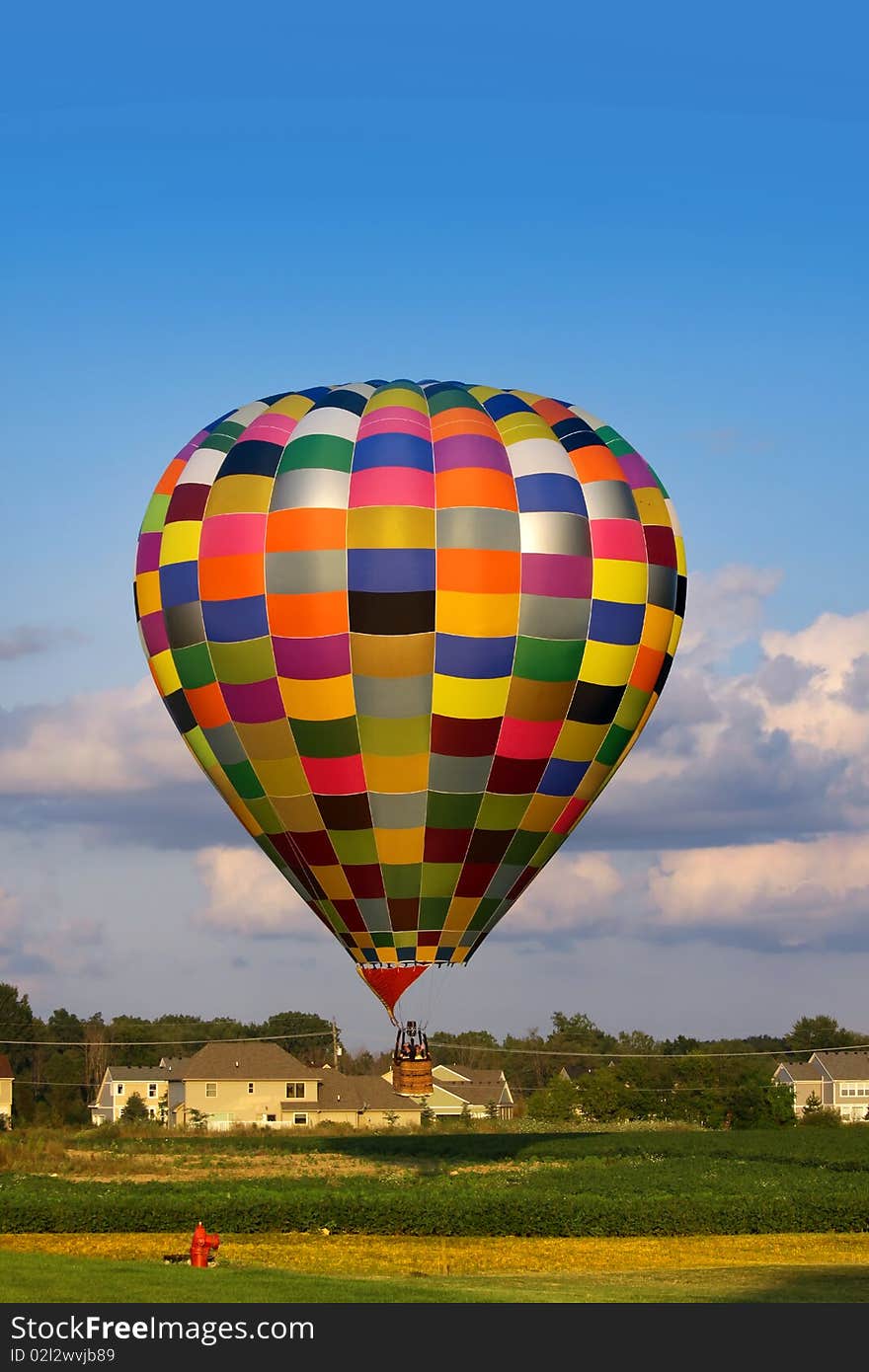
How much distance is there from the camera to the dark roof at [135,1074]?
12669 cm

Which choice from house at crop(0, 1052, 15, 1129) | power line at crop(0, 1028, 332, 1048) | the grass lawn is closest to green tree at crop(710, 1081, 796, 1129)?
power line at crop(0, 1028, 332, 1048)

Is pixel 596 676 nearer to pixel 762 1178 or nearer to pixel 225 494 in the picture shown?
pixel 225 494

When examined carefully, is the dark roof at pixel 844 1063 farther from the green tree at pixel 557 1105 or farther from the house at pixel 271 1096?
the house at pixel 271 1096

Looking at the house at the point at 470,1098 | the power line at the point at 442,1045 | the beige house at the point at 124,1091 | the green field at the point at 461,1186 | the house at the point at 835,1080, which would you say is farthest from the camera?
the power line at the point at 442,1045

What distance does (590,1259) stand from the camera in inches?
1387

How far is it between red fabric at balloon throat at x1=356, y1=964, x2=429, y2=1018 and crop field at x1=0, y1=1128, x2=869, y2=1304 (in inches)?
192

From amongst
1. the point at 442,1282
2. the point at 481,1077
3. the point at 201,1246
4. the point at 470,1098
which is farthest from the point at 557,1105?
the point at 201,1246

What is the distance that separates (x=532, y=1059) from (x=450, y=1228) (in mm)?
119610

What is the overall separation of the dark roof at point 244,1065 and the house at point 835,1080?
3807 cm

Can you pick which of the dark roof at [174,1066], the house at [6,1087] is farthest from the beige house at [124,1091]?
the house at [6,1087]

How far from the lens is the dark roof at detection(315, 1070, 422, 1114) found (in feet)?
347

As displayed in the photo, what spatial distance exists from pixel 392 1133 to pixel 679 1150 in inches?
939

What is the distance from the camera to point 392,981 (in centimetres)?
3672
